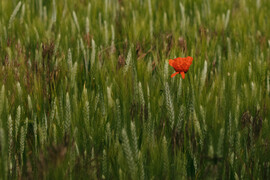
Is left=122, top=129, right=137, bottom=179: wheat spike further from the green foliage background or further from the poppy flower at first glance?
the poppy flower

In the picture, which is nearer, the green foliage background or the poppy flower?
the green foliage background

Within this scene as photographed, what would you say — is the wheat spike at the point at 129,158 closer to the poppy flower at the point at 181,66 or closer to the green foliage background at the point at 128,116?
the green foliage background at the point at 128,116

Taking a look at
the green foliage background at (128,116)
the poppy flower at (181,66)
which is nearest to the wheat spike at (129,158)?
the green foliage background at (128,116)

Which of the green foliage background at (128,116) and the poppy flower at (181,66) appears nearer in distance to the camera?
the green foliage background at (128,116)

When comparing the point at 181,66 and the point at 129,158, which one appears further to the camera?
the point at 181,66

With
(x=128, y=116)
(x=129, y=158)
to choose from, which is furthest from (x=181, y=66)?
(x=129, y=158)

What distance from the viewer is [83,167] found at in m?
1.13

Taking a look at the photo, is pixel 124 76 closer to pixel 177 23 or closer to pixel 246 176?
pixel 246 176

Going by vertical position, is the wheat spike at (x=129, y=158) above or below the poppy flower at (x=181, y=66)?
below

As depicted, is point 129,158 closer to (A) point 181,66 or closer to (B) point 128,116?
(B) point 128,116

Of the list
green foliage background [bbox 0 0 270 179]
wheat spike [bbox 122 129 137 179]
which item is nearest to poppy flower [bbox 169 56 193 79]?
green foliage background [bbox 0 0 270 179]

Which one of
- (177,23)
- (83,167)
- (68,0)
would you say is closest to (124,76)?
(83,167)

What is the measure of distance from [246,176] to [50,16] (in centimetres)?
178

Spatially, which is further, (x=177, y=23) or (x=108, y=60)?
(x=177, y=23)
